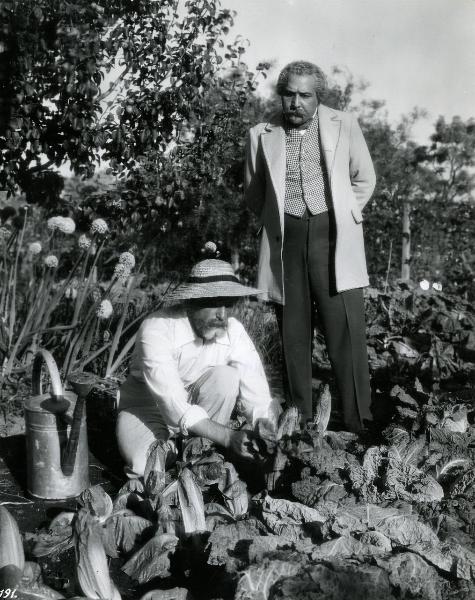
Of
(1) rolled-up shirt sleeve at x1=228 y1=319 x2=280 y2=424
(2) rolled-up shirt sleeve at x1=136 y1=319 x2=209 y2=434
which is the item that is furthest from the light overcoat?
(2) rolled-up shirt sleeve at x1=136 y1=319 x2=209 y2=434

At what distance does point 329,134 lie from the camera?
305cm

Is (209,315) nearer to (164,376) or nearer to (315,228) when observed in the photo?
(164,376)

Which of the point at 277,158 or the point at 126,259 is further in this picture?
the point at 126,259

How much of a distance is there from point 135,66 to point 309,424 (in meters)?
2.75

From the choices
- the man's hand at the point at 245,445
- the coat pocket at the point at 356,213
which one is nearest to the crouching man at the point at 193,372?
Answer: the man's hand at the point at 245,445

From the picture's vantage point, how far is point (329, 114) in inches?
121

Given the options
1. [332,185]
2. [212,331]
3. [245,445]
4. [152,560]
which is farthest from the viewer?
[332,185]

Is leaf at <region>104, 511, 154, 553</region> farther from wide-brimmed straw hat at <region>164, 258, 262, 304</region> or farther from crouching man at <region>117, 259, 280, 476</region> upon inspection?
wide-brimmed straw hat at <region>164, 258, 262, 304</region>

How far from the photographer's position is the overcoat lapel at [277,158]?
3074 millimetres

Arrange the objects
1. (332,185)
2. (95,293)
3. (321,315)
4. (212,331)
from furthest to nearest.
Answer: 1. (95,293)
2. (321,315)
3. (332,185)
4. (212,331)

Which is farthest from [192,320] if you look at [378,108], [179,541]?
[378,108]

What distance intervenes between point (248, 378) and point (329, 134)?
1.19 meters

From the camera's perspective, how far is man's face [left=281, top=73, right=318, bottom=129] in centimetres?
294

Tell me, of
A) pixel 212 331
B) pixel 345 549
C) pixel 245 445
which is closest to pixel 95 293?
pixel 212 331
